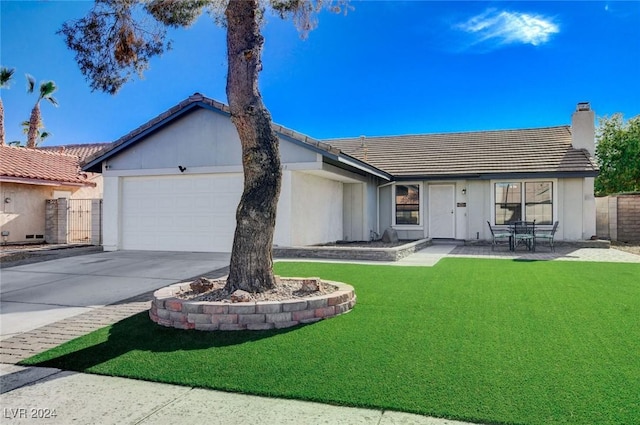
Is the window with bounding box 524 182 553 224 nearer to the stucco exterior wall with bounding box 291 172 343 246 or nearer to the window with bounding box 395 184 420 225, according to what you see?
the window with bounding box 395 184 420 225

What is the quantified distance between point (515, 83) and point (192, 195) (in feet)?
42.8

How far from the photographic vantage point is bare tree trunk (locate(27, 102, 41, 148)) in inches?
1125

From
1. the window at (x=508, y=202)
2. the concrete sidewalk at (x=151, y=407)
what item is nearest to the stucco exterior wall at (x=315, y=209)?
the window at (x=508, y=202)

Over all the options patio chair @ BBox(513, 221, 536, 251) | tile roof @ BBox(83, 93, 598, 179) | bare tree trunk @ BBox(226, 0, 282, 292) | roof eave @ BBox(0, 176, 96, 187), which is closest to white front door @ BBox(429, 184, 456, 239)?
tile roof @ BBox(83, 93, 598, 179)

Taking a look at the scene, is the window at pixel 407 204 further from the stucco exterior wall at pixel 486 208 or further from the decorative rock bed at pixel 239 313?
the decorative rock bed at pixel 239 313

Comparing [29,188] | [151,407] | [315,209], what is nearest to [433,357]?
[151,407]

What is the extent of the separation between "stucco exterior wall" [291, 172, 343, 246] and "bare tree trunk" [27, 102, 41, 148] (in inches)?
913

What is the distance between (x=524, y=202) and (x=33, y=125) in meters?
30.2

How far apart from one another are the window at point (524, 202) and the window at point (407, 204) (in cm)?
304

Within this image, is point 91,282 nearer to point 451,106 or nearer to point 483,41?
point 483,41

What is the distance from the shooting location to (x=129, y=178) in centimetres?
1434

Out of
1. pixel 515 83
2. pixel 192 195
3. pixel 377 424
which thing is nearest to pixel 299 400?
pixel 377 424

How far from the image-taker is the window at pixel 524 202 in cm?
1609

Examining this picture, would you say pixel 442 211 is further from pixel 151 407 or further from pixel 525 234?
pixel 151 407
